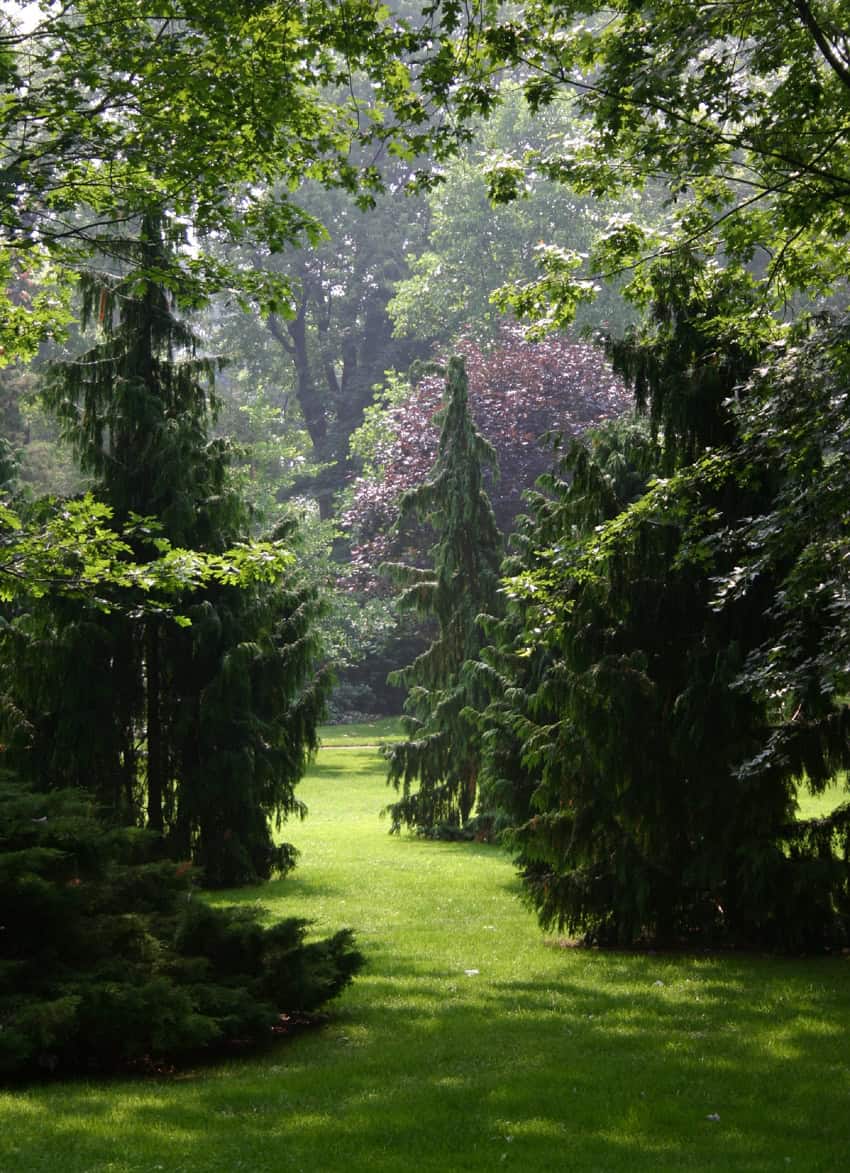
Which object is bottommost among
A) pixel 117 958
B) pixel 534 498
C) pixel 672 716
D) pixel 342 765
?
pixel 342 765

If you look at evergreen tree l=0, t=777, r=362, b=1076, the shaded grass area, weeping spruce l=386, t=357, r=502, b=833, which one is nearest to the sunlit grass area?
weeping spruce l=386, t=357, r=502, b=833

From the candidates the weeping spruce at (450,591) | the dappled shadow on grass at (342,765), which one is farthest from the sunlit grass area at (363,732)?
the weeping spruce at (450,591)

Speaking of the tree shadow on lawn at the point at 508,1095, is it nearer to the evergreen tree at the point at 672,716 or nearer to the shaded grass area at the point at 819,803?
the evergreen tree at the point at 672,716

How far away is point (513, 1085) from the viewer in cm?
641

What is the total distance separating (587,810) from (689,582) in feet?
7.01

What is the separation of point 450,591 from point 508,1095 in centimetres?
1496

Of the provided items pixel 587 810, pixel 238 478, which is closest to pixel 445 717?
pixel 238 478

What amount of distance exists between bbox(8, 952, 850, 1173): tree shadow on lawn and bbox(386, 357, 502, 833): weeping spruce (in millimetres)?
11400

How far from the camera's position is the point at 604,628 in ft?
35.3

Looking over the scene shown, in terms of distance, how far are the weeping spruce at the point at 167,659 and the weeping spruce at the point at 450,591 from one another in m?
5.13

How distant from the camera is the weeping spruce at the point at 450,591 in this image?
66.8 feet

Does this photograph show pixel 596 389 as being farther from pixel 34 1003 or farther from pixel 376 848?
pixel 34 1003

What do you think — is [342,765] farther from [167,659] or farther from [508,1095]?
[508,1095]

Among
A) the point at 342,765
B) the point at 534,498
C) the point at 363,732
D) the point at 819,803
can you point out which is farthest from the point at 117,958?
the point at 363,732
